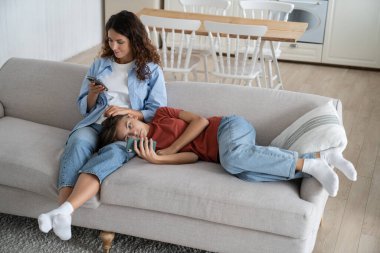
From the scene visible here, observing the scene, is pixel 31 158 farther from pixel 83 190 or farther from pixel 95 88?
pixel 95 88

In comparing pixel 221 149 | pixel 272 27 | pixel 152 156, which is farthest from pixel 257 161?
pixel 272 27

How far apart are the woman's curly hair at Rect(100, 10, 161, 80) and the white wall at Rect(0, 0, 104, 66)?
2.26 m

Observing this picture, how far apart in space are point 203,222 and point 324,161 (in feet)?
1.78

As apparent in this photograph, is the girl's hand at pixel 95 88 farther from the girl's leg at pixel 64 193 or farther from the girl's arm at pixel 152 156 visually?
the girl's leg at pixel 64 193

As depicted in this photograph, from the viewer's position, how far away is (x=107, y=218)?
2523 millimetres

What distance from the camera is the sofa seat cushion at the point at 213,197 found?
228cm

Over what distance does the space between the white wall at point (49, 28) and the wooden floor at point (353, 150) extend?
0.18 meters

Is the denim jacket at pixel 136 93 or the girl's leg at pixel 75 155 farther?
the denim jacket at pixel 136 93

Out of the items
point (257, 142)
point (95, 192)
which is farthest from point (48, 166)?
point (257, 142)

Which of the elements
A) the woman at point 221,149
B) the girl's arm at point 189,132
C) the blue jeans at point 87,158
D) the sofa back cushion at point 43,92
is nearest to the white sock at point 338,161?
the woman at point 221,149

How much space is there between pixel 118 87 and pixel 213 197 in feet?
2.79

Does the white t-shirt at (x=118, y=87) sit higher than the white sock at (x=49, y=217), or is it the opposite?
the white t-shirt at (x=118, y=87)

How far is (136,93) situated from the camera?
9.49ft

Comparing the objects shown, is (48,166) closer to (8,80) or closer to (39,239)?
(39,239)
